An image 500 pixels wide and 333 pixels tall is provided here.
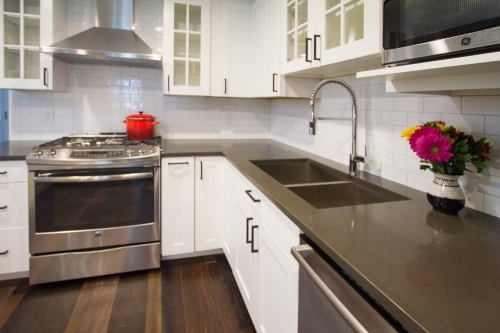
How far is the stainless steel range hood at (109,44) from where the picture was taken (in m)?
2.30

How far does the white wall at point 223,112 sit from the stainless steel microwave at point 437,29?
0.41 m

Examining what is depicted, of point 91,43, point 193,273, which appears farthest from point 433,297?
point 91,43

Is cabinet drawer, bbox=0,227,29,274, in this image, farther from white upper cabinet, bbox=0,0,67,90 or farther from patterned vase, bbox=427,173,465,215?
patterned vase, bbox=427,173,465,215

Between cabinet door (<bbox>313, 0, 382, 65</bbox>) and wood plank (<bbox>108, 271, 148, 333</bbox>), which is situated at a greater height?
cabinet door (<bbox>313, 0, 382, 65</bbox>)

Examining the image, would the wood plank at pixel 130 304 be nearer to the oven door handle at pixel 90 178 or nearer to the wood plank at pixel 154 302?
the wood plank at pixel 154 302

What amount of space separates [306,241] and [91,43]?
2.24m

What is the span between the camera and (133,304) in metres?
2.02

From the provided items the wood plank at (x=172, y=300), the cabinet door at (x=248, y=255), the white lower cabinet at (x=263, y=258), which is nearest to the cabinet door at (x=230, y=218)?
the white lower cabinet at (x=263, y=258)

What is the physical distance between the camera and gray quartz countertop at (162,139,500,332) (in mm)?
569

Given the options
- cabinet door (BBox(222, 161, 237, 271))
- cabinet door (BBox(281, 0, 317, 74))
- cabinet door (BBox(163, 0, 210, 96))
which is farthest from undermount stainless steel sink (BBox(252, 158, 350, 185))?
cabinet door (BBox(163, 0, 210, 96))

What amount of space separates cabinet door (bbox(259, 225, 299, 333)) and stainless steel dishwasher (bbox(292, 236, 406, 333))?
0.10 m

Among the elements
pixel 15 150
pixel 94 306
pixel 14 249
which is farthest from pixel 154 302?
pixel 15 150

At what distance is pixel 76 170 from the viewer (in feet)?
7.11

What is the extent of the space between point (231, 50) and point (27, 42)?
157 centimetres
